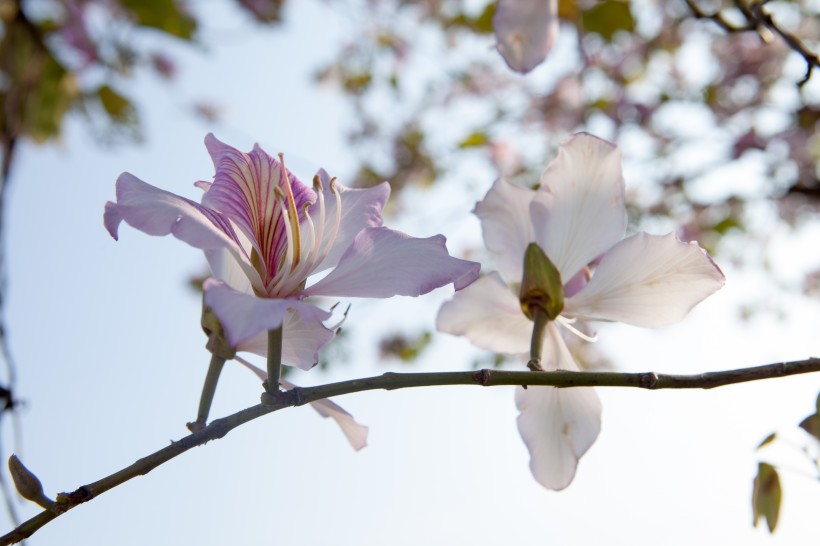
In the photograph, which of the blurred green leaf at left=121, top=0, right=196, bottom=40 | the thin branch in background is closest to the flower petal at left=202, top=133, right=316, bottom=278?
the thin branch in background

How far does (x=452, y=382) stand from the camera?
0.38 metres

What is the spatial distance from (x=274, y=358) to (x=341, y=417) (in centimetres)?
9

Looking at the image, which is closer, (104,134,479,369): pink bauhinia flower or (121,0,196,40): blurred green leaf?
(104,134,479,369): pink bauhinia flower

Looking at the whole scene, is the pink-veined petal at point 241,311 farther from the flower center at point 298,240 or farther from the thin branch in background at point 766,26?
the thin branch in background at point 766,26

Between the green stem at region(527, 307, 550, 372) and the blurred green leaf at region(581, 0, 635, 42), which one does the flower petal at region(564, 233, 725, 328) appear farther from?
the blurred green leaf at region(581, 0, 635, 42)

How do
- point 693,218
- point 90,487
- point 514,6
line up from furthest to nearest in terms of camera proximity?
1. point 693,218
2. point 514,6
3. point 90,487

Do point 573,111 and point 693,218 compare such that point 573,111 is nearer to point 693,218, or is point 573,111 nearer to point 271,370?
point 693,218

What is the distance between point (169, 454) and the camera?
35 centimetres

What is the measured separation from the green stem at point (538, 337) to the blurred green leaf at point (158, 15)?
1663 millimetres

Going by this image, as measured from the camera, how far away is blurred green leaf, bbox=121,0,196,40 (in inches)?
72.8

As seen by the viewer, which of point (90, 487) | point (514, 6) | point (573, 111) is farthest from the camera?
point (573, 111)

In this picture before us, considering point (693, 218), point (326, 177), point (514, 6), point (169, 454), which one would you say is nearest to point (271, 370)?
point (169, 454)

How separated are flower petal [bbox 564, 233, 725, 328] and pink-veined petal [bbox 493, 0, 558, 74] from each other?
28cm

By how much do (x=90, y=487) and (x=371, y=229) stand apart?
19 centimetres
